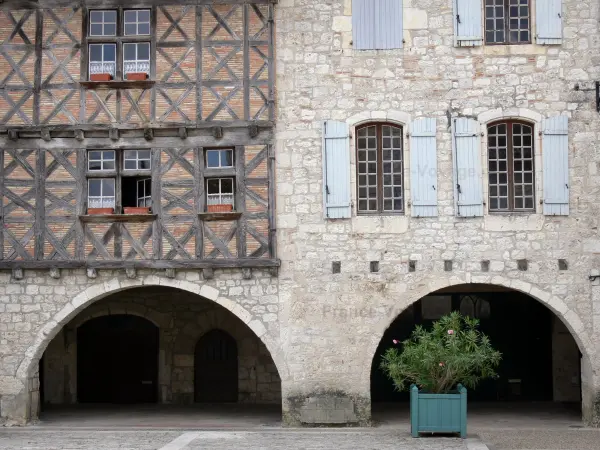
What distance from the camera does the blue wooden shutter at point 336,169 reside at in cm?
1541

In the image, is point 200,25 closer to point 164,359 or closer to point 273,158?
point 273,158

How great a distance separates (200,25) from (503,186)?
17.6 ft

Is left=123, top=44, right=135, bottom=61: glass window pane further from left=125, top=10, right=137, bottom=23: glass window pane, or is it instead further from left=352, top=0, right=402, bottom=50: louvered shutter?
left=352, top=0, right=402, bottom=50: louvered shutter

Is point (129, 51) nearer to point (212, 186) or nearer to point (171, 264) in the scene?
point (212, 186)

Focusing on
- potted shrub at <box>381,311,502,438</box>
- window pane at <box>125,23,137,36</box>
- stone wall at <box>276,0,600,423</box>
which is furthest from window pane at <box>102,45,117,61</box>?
potted shrub at <box>381,311,502,438</box>

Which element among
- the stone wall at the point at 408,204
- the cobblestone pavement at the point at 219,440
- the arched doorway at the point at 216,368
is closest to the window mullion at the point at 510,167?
the stone wall at the point at 408,204

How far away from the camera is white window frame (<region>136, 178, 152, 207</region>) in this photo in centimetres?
1574

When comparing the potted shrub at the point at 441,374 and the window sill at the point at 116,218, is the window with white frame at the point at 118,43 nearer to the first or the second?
the window sill at the point at 116,218

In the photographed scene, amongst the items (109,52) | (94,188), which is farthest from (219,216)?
(109,52)

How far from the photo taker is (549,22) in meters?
15.4

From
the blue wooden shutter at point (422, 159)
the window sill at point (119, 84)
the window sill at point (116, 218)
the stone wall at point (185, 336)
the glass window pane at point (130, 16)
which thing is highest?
the glass window pane at point (130, 16)

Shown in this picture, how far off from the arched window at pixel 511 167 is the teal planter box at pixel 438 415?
3.15 meters

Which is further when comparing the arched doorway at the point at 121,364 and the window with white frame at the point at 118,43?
the arched doorway at the point at 121,364

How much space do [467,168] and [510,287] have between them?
6.35 feet
